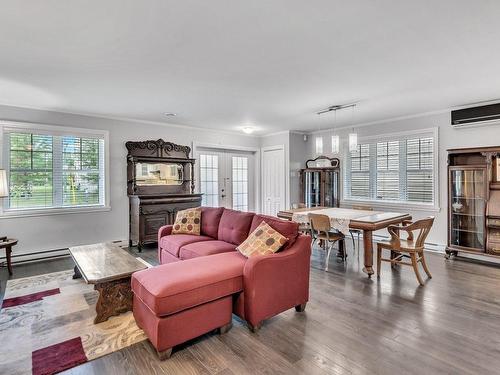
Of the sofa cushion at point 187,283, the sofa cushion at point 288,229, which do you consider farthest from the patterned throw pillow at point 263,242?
the sofa cushion at point 187,283

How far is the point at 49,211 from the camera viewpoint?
4809 mm

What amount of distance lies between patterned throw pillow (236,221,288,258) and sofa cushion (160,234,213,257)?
3.49 feet

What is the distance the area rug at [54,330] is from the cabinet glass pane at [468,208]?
4985 millimetres

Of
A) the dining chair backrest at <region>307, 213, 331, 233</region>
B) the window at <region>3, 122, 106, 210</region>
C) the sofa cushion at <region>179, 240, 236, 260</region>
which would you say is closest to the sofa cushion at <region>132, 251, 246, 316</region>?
the sofa cushion at <region>179, 240, 236, 260</region>

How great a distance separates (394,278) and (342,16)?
127 inches

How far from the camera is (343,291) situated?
3.36 metres

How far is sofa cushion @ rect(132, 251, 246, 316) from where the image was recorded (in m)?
2.10

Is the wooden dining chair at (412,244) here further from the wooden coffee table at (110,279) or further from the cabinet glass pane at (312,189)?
the wooden coffee table at (110,279)

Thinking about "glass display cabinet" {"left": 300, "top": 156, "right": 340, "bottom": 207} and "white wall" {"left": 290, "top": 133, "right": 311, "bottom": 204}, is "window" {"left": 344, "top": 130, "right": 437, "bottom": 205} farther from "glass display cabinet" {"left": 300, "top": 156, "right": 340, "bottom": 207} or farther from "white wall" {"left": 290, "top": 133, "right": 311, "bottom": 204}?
"white wall" {"left": 290, "top": 133, "right": 311, "bottom": 204}

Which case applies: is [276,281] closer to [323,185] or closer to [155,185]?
[155,185]

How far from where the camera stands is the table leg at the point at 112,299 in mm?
2656

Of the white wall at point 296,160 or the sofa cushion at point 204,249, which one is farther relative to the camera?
the white wall at point 296,160

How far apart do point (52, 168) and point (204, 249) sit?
11.1ft

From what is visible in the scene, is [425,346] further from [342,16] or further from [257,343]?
[342,16]
